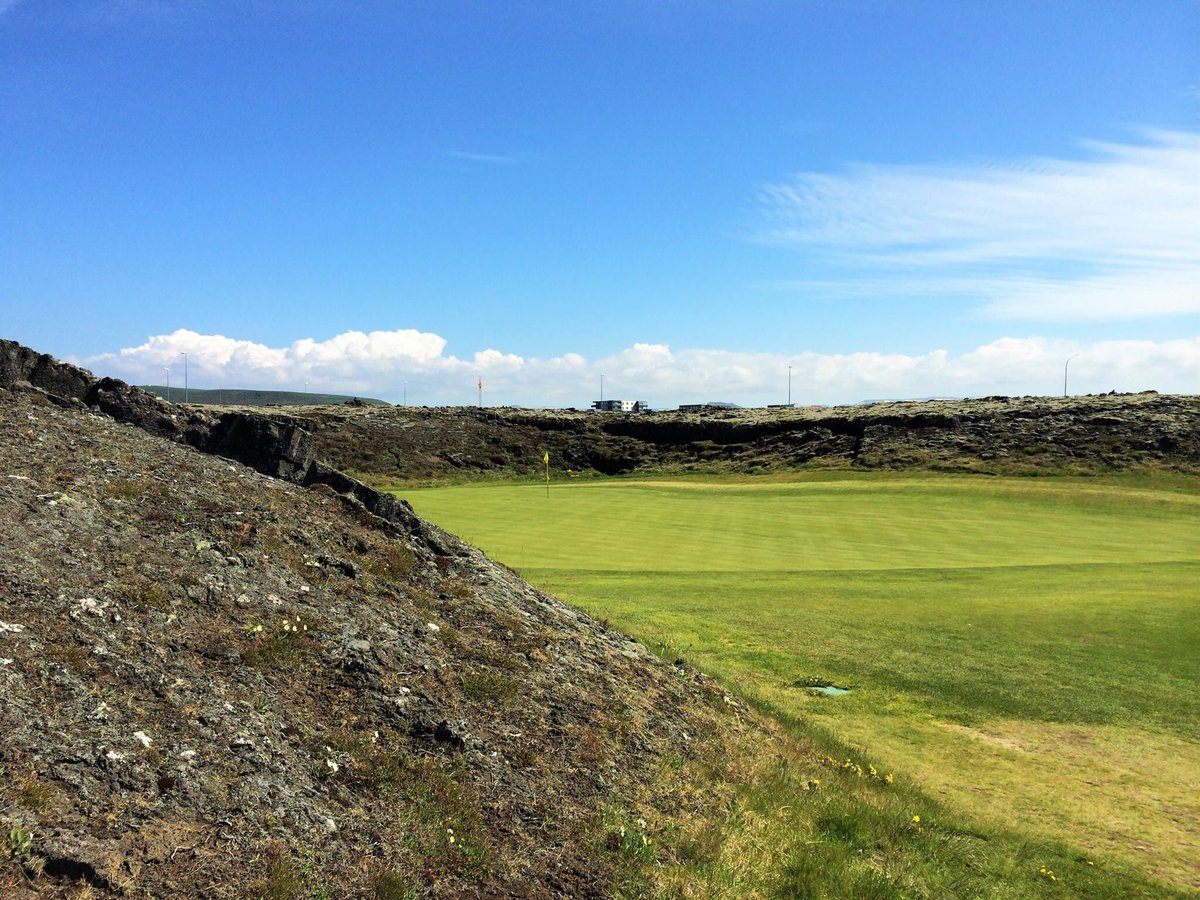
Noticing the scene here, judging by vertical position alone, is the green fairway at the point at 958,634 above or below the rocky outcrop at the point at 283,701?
below

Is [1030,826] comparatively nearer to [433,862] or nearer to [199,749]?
[433,862]

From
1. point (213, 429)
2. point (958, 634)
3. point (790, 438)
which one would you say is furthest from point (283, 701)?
point (790, 438)

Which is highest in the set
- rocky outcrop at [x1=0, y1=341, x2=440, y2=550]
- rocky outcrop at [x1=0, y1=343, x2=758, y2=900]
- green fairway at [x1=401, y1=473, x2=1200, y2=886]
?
rocky outcrop at [x1=0, y1=341, x2=440, y2=550]

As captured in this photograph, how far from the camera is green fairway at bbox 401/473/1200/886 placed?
871 cm

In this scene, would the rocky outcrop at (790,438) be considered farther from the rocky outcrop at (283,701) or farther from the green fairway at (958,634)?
the rocky outcrop at (283,701)

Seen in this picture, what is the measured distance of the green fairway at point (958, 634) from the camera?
8711mm

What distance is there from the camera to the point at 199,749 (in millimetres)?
5199

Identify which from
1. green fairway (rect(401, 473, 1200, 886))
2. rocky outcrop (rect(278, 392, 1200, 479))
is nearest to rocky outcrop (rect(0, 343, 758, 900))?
green fairway (rect(401, 473, 1200, 886))

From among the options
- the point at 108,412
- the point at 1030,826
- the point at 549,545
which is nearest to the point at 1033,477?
the point at 549,545

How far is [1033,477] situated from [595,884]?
201 feet

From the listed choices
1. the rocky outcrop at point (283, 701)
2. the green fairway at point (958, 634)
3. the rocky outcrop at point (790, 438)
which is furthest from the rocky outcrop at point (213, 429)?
the rocky outcrop at point (790, 438)

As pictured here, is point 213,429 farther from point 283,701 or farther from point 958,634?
point 958,634

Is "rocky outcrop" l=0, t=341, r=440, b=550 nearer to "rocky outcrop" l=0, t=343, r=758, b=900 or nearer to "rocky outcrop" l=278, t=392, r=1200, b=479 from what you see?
"rocky outcrop" l=0, t=343, r=758, b=900

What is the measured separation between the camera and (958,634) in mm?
14492
